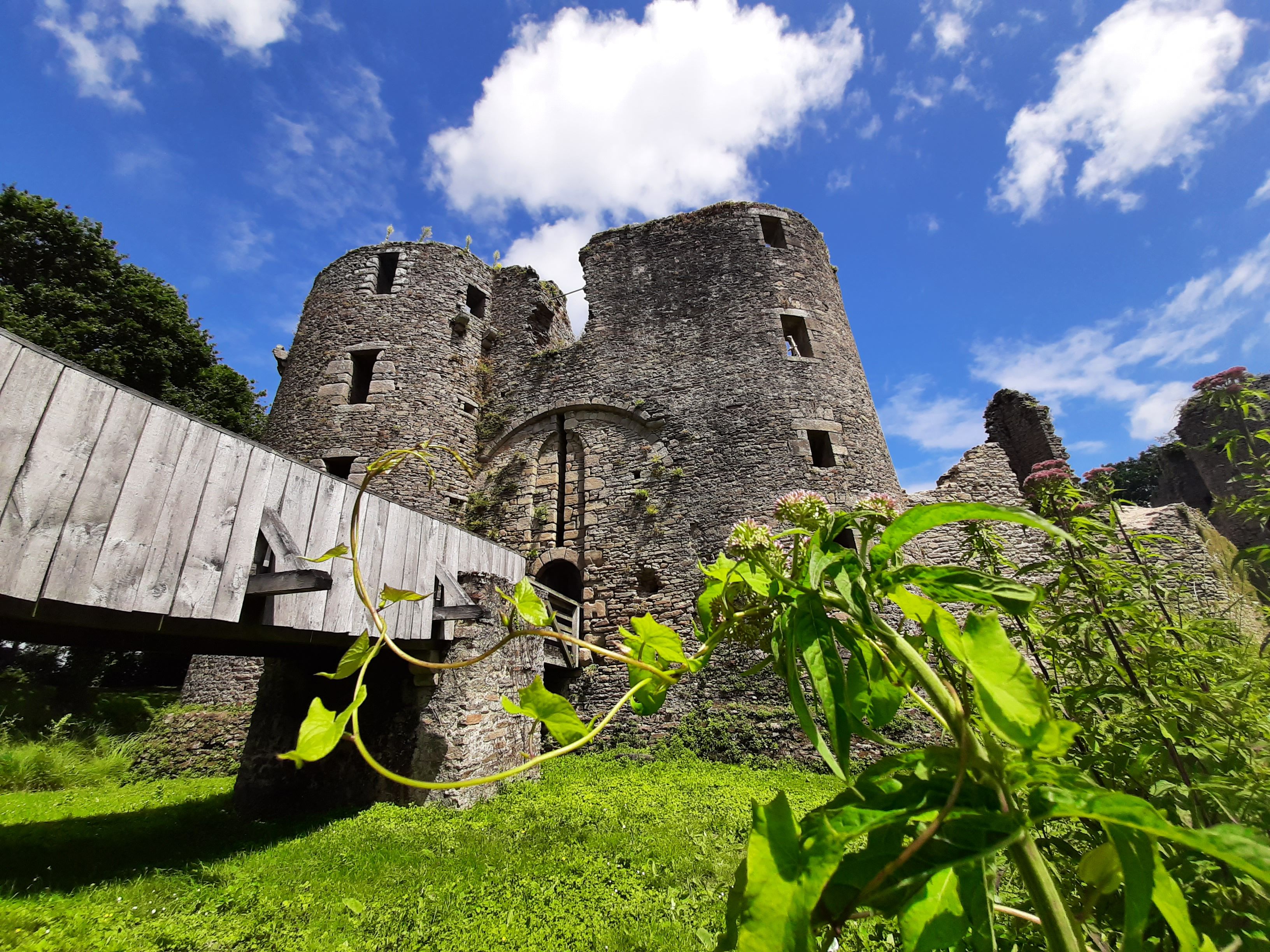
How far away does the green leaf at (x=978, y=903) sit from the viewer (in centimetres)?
44

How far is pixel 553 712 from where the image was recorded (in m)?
0.64

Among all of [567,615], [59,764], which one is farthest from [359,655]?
[59,764]

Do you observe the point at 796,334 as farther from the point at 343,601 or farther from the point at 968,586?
the point at 968,586

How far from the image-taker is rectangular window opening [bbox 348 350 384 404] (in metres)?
12.7

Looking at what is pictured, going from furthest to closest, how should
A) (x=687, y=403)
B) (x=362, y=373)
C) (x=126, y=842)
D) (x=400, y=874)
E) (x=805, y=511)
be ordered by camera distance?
(x=362, y=373) < (x=687, y=403) < (x=126, y=842) < (x=400, y=874) < (x=805, y=511)

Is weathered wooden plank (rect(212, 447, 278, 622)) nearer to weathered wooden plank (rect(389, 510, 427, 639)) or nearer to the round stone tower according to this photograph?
weathered wooden plank (rect(389, 510, 427, 639))

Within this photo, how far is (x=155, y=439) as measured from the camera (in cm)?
409

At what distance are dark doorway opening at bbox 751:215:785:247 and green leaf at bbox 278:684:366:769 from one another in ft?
46.2

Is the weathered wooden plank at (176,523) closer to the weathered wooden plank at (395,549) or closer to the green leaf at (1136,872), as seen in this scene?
the weathered wooden plank at (395,549)

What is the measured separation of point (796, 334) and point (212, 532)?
11.1 meters

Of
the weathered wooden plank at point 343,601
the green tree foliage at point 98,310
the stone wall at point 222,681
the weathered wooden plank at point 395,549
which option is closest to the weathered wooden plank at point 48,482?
the weathered wooden plank at point 343,601

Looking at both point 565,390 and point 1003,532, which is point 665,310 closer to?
point 565,390

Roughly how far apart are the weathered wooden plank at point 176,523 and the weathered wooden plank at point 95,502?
274 millimetres

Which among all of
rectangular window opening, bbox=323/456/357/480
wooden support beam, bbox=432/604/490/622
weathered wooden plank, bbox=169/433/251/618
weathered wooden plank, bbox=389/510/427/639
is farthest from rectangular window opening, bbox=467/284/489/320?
weathered wooden plank, bbox=169/433/251/618
